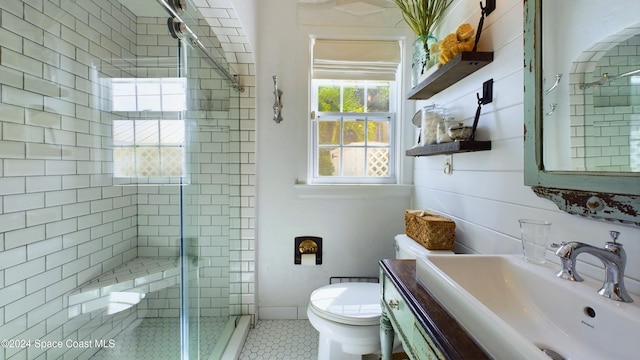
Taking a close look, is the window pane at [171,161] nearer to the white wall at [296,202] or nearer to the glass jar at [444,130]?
the white wall at [296,202]

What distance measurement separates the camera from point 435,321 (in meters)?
0.62

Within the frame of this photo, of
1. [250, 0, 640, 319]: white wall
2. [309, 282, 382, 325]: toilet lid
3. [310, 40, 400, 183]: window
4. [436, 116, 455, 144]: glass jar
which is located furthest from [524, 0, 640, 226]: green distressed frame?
[310, 40, 400, 183]: window

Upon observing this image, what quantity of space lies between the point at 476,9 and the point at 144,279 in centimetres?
252

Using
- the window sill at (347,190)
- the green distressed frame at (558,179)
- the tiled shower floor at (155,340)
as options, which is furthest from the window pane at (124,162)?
the green distressed frame at (558,179)

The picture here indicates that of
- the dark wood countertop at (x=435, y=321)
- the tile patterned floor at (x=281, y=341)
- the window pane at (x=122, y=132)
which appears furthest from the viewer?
the window pane at (x=122, y=132)

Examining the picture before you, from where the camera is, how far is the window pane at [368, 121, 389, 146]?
202 centimetres

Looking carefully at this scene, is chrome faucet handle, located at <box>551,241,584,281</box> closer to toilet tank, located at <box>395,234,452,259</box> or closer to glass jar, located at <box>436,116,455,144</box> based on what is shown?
toilet tank, located at <box>395,234,452,259</box>

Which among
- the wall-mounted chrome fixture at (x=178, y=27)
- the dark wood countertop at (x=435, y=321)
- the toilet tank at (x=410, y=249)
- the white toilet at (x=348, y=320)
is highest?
the wall-mounted chrome fixture at (x=178, y=27)

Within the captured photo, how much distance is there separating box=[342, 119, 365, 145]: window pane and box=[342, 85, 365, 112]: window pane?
0.30 ft

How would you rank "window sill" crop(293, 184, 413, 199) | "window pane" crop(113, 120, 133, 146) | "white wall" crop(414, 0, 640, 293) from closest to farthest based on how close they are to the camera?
"white wall" crop(414, 0, 640, 293), "window pane" crop(113, 120, 133, 146), "window sill" crop(293, 184, 413, 199)

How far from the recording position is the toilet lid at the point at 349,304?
1.25 metres

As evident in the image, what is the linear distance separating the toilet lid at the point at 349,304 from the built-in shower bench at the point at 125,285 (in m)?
0.85

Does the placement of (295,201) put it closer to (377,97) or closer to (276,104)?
(276,104)

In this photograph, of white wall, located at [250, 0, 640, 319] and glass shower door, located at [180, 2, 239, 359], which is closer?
glass shower door, located at [180, 2, 239, 359]
